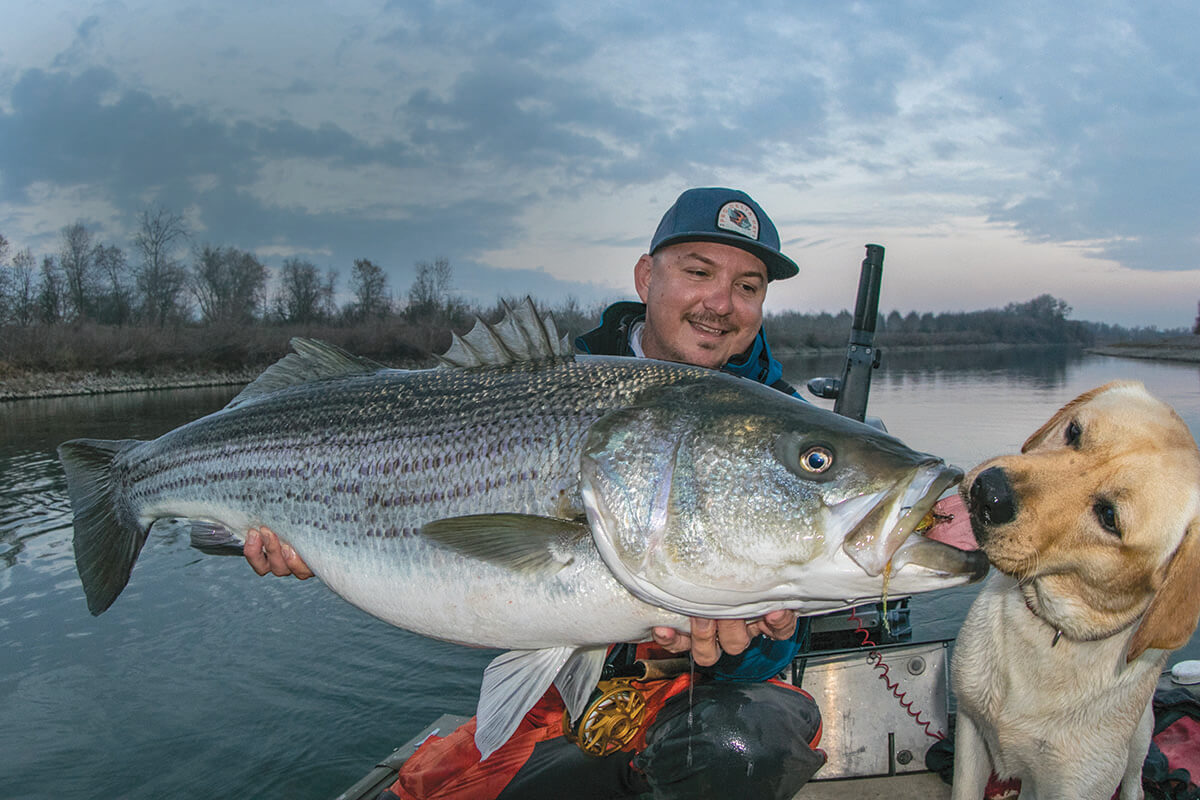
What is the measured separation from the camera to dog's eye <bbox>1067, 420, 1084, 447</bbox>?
9.33 feet

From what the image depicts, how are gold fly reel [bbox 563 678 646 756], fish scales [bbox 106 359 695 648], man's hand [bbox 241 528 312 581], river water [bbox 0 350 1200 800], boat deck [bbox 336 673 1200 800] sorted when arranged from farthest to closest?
river water [bbox 0 350 1200 800], boat deck [bbox 336 673 1200 800], gold fly reel [bbox 563 678 646 756], man's hand [bbox 241 528 312 581], fish scales [bbox 106 359 695 648]

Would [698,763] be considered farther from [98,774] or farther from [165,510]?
[98,774]

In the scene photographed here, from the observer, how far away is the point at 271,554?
2.99 metres

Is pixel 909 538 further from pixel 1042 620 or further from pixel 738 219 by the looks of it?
pixel 738 219

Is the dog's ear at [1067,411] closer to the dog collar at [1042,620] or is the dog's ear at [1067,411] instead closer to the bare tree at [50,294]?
the dog collar at [1042,620]

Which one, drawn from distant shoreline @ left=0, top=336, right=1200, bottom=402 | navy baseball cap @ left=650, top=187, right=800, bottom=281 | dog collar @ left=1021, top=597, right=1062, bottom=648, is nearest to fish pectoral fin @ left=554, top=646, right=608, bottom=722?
dog collar @ left=1021, top=597, right=1062, bottom=648

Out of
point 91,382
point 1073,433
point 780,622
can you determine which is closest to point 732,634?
point 780,622

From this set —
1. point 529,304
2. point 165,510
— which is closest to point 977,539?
point 529,304

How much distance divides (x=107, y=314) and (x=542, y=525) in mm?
73240

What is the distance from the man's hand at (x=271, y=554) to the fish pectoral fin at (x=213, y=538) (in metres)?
0.06

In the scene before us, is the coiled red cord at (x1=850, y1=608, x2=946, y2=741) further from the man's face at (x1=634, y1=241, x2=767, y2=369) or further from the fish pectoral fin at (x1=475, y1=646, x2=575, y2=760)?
the fish pectoral fin at (x1=475, y1=646, x2=575, y2=760)

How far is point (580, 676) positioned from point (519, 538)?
0.66 m

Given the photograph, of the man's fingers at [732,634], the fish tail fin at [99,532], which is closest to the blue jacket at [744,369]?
the man's fingers at [732,634]

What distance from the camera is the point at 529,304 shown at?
270cm
